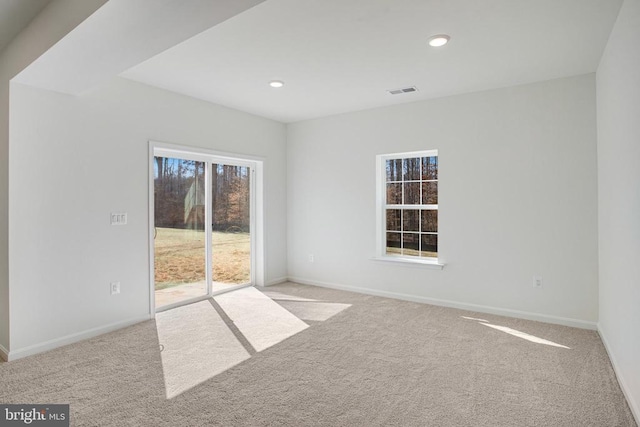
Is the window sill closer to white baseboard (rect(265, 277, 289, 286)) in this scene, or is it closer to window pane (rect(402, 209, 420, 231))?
window pane (rect(402, 209, 420, 231))

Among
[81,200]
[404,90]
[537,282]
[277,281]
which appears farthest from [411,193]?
[81,200]

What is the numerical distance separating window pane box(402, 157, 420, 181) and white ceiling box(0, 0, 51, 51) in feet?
13.2

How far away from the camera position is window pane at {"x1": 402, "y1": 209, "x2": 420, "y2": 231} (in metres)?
4.79

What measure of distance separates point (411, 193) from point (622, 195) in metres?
2.58

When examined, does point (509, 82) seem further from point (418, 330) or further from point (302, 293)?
point (302, 293)

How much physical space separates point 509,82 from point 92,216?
4.58m

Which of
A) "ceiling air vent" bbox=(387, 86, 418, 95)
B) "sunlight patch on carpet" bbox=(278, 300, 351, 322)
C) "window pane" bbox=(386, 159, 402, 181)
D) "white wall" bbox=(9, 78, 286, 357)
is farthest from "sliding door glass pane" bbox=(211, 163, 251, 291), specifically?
"ceiling air vent" bbox=(387, 86, 418, 95)

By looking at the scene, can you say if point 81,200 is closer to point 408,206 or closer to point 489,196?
point 408,206

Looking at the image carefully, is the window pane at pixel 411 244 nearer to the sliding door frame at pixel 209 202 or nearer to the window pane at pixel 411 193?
the window pane at pixel 411 193

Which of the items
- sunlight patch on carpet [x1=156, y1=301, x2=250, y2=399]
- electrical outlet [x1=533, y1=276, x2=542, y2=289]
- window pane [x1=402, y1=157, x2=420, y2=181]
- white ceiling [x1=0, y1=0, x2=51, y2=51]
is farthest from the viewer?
window pane [x1=402, y1=157, x2=420, y2=181]

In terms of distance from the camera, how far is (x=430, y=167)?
183 inches

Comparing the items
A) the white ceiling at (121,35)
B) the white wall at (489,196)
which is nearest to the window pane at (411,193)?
the white wall at (489,196)

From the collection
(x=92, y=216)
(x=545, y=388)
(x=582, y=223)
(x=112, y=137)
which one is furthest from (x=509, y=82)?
(x=92, y=216)

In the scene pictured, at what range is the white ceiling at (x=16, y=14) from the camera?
2.37 m
